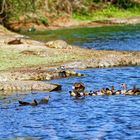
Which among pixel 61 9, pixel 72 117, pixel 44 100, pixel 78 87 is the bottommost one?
pixel 72 117

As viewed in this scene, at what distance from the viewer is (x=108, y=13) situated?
86500 millimetres

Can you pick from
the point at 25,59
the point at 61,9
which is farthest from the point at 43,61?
the point at 61,9

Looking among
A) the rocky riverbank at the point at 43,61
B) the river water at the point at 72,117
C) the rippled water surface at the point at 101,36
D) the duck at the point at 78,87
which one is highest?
the rippled water surface at the point at 101,36

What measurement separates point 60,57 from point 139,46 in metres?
12.1

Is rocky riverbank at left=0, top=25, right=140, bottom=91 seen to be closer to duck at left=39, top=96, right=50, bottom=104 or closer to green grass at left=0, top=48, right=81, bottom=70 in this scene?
green grass at left=0, top=48, right=81, bottom=70

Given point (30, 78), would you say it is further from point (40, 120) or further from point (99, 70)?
point (40, 120)

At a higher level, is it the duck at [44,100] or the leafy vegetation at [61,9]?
the leafy vegetation at [61,9]

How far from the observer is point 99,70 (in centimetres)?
3912

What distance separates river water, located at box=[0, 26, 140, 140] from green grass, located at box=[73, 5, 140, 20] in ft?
168

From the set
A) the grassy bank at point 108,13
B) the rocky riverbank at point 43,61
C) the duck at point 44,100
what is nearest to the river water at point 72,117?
the duck at point 44,100

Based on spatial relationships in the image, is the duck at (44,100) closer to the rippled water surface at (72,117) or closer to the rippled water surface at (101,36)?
the rippled water surface at (72,117)

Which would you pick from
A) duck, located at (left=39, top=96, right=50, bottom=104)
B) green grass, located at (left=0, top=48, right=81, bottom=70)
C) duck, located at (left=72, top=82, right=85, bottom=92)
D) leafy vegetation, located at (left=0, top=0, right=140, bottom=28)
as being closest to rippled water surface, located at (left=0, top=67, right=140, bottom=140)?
duck, located at (left=39, top=96, right=50, bottom=104)

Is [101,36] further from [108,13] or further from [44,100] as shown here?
[44,100]

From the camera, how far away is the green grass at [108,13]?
8450cm
